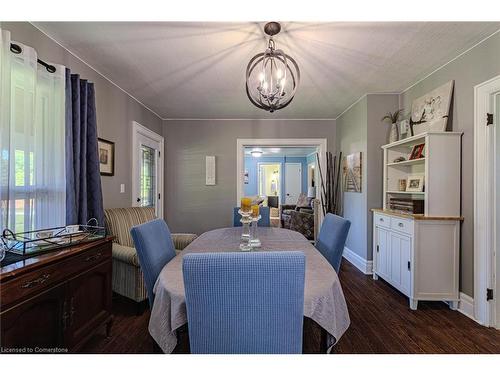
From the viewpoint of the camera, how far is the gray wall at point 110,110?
1904 millimetres

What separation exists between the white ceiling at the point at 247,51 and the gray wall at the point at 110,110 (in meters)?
0.08

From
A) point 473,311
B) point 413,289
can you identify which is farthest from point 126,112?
point 473,311

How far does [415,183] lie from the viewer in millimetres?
2727

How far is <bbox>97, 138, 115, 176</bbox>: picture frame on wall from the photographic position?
8.86ft

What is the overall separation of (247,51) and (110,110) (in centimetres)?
178

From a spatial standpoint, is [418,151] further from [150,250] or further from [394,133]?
[150,250]

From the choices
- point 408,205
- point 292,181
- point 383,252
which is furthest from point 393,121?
point 292,181

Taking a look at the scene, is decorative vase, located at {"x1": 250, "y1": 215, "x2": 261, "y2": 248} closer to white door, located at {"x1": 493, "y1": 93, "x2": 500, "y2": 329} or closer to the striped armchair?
the striped armchair

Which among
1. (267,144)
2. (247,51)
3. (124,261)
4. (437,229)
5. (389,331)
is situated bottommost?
(389,331)

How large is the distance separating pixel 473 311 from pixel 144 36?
3702mm

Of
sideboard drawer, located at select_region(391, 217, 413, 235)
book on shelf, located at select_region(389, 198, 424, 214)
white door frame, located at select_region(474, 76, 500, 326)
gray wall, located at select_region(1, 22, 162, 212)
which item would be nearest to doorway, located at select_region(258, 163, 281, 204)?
gray wall, located at select_region(1, 22, 162, 212)

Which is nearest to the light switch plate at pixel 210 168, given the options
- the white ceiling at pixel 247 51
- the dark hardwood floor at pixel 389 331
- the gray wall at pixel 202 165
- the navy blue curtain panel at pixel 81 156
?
the gray wall at pixel 202 165

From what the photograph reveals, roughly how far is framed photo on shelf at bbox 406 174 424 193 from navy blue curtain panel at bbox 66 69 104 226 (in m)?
3.27

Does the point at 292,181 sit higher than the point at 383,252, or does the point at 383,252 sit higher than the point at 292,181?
the point at 292,181
